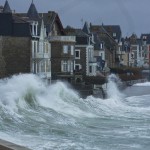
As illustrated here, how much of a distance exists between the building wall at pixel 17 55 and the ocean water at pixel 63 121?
17.7 feet

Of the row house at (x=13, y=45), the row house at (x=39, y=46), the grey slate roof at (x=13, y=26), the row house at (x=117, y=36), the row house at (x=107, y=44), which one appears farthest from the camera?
the row house at (x=117, y=36)

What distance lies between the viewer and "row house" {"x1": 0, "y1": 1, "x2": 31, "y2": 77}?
131 feet

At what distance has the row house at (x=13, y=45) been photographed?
39.9 m

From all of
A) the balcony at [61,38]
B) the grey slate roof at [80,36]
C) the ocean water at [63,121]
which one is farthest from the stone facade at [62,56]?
the ocean water at [63,121]

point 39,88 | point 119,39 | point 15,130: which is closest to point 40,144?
point 15,130

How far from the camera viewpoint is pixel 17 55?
4084 centimetres

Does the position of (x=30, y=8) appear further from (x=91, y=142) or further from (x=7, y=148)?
(x=7, y=148)

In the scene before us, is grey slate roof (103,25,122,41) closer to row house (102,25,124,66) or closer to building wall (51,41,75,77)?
row house (102,25,124,66)

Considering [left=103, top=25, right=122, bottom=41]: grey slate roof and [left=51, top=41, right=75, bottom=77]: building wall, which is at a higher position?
[left=103, top=25, right=122, bottom=41]: grey slate roof

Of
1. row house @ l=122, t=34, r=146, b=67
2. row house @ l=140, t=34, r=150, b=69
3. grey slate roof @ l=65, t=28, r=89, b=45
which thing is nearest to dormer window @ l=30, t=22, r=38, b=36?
grey slate roof @ l=65, t=28, r=89, b=45

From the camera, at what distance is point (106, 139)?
18.4 metres

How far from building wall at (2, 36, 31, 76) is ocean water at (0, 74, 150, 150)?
5390mm

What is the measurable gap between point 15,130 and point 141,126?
601cm

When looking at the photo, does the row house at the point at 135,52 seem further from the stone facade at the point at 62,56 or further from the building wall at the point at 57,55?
the building wall at the point at 57,55
